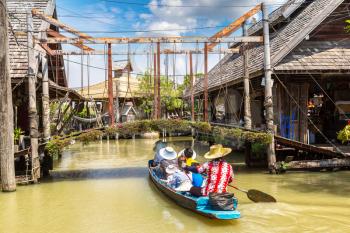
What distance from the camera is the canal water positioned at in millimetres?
8422

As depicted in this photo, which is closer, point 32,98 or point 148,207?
point 148,207

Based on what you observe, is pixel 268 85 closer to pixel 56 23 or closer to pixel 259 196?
pixel 259 196

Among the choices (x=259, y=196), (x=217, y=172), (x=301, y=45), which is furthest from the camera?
(x=301, y=45)

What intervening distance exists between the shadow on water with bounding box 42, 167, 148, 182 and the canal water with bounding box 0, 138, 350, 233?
0.13 feet

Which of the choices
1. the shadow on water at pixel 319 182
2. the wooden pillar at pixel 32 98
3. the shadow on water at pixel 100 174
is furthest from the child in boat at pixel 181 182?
the wooden pillar at pixel 32 98

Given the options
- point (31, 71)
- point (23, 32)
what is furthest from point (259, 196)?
point (23, 32)

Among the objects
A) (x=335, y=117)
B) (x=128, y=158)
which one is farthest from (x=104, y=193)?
(x=335, y=117)

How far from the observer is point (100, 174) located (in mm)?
15672

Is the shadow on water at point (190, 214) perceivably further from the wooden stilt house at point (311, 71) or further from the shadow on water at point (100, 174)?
the wooden stilt house at point (311, 71)

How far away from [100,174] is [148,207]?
19.2 feet

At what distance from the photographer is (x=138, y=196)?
1165 cm

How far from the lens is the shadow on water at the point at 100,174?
14977mm

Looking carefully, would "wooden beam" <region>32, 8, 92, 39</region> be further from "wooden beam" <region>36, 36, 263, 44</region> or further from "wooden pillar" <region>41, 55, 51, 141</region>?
"wooden pillar" <region>41, 55, 51, 141</region>

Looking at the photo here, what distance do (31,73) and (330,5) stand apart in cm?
1135
